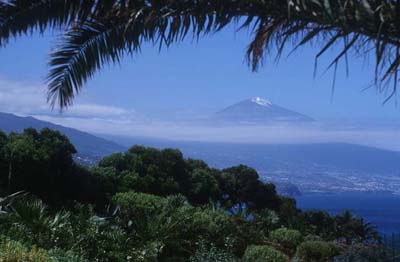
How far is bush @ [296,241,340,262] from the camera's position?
1546 centimetres

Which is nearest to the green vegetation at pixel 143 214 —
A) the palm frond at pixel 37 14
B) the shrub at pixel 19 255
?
the shrub at pixel 19 255

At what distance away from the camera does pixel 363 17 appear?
5254 millimetres

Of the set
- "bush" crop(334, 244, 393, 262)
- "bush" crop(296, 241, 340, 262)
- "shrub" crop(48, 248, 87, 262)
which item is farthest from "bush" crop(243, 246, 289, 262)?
"shrub" crop(48, 248, 87, 262)

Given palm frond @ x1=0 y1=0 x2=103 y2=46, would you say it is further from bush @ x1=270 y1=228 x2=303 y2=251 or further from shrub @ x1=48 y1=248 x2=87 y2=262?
bush @ x1=270 y1=228 x2=303 y2=251

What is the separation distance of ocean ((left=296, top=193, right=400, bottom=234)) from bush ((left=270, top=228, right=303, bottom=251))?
2.73m

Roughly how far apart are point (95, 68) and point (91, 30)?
0.43 metres

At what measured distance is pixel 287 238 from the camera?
1902cm

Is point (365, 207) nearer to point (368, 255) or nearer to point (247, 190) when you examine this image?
point (247, 190)

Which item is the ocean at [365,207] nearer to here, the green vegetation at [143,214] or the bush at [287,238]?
the bush at [287,238]

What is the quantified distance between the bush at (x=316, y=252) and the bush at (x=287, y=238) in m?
2.72

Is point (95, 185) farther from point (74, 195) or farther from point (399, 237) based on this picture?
point (399, 237)

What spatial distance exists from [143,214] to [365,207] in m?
101

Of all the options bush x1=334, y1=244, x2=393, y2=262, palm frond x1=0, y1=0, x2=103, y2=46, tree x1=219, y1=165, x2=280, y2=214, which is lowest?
tree x1=219, y1=165, x2=280, y2=214

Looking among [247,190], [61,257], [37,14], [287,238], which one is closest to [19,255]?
[61,257]
